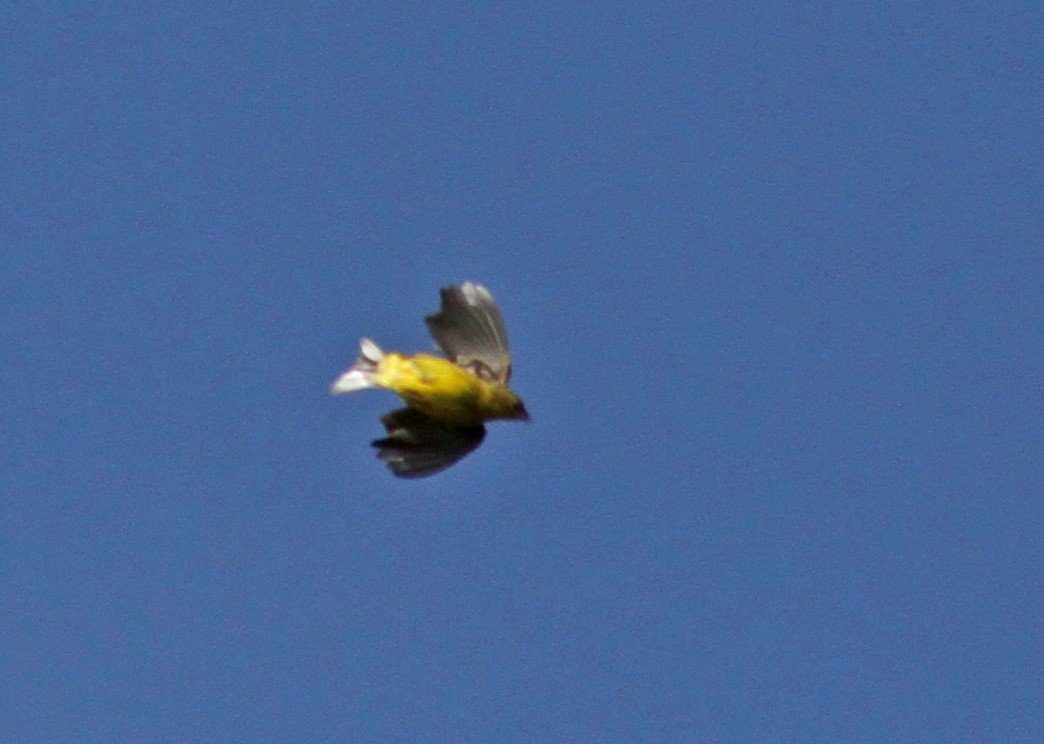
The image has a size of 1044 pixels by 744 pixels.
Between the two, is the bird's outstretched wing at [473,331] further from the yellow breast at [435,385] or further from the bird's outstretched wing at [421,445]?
the bird's outstretched wing at [421,445]

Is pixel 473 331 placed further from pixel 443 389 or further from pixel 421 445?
pixel 421 445

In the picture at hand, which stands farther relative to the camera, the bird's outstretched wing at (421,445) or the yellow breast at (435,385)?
the bird's outstretched wing at (421,445)

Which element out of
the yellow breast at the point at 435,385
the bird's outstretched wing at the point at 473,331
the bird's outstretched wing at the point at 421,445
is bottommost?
the bird's outstretched wing at the point at 421,445

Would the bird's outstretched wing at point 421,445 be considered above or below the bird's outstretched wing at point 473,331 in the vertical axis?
below

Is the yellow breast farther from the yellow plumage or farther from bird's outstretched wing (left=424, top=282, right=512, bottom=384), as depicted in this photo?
bird's outstretched wing (left=424, top=282, right=512, bottom=384)

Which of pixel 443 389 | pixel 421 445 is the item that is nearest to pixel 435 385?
pixel 443 389
